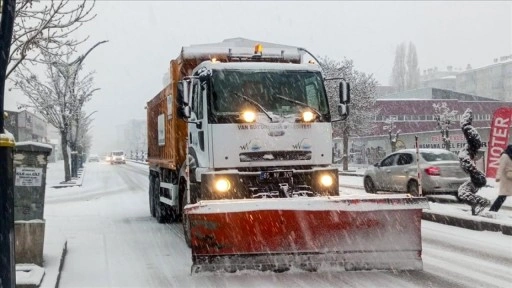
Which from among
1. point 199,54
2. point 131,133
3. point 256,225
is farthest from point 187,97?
point 131,133

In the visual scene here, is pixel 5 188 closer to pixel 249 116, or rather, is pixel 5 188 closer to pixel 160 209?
pixel 249 116

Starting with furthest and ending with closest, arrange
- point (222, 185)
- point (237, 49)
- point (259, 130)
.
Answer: point (237, 49) → point (259, 130) → point (222, 185)

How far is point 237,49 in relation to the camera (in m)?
9.39

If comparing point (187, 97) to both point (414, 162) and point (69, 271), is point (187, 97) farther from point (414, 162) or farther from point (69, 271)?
point (414, 162)

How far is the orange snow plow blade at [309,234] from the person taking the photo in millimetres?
6434

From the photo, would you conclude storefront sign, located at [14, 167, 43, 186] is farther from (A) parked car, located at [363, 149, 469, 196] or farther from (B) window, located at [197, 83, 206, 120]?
(A) parked car, located at [363, 149, 469, 196]

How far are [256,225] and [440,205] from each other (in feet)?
30.9

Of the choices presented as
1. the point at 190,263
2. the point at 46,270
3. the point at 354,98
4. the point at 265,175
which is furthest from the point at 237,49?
the point at 354,98

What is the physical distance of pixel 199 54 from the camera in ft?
31.8

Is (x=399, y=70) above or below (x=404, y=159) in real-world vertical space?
above

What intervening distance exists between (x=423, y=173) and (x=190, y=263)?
930 centimetres

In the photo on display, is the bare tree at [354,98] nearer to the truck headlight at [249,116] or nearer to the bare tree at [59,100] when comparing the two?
the bare tree at [59,100]

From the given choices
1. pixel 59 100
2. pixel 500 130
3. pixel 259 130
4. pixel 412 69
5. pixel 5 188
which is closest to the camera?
pixel 5 188

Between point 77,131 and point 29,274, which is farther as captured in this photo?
point 77,131
